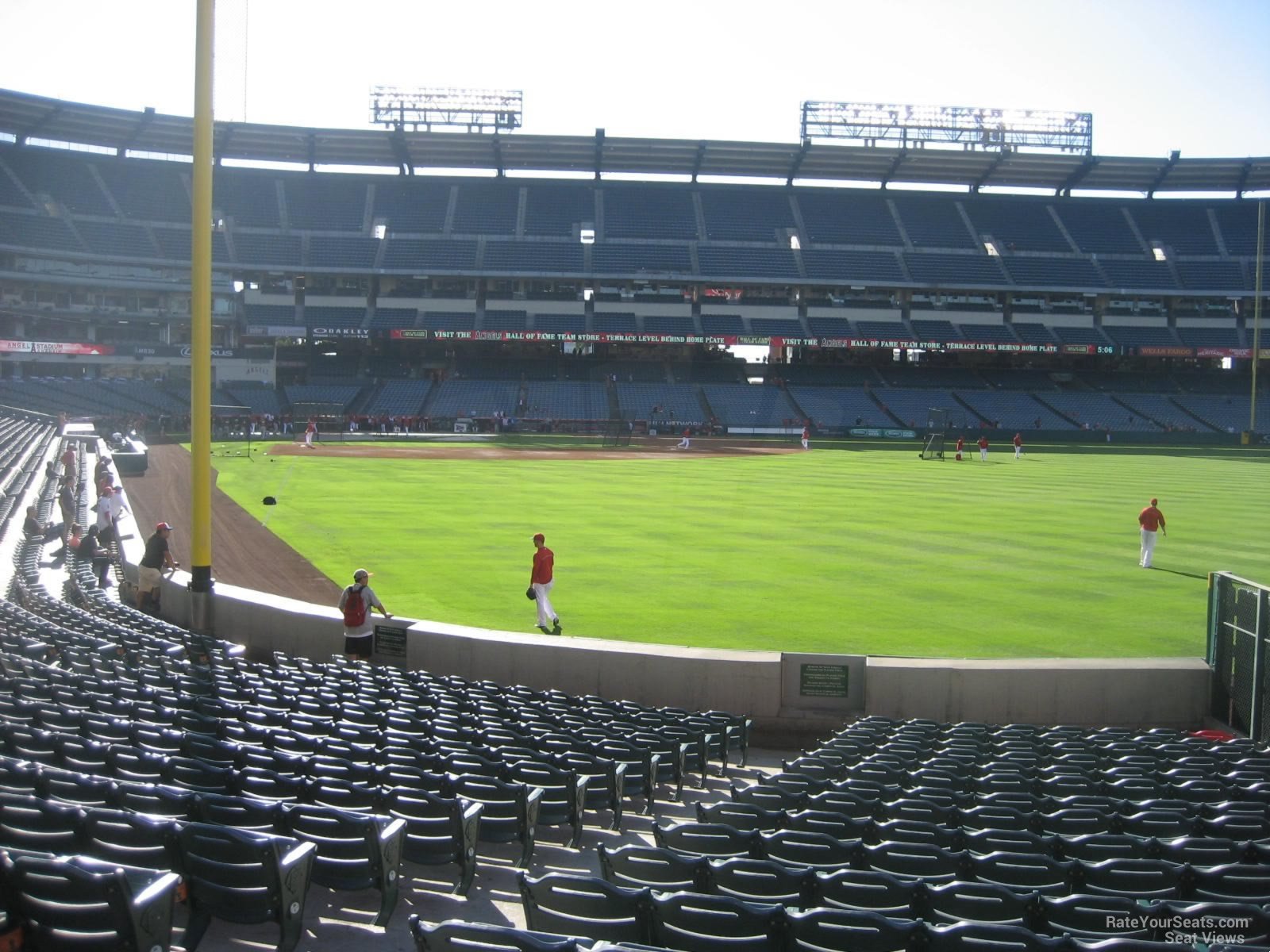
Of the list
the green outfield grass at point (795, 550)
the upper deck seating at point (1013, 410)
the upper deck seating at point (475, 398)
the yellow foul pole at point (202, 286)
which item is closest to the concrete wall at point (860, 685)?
the green outfield grass at point (795, 550)

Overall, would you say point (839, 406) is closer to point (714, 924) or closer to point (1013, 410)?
point (1013, 410)

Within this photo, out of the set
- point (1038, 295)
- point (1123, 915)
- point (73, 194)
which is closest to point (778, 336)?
point (1038, 295)

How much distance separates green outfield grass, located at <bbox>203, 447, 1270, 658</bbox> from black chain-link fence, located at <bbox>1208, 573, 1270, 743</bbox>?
90.7 inches

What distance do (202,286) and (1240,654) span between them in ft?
47.5

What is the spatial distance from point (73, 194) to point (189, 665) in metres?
76.9

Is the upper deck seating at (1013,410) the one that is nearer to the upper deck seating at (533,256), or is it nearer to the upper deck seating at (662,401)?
the upper deck seating at (662,401)

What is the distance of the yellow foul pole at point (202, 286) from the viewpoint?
580 inches

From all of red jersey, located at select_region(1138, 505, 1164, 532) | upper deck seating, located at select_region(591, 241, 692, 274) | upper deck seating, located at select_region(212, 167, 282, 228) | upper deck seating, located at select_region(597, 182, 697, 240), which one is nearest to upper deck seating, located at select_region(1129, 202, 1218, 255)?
upper deck seating, located at select_region(597, 182, 697, 240)

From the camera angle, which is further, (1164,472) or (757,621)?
(1164,472)

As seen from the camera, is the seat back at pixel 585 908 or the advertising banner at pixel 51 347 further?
the advertising banner at pixel 51 347

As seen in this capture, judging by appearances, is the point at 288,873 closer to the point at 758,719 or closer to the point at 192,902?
the point at 192,902

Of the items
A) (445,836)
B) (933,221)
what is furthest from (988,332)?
(445,836)

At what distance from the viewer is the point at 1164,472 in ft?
158

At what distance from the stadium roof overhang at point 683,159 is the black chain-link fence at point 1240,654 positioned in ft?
246
